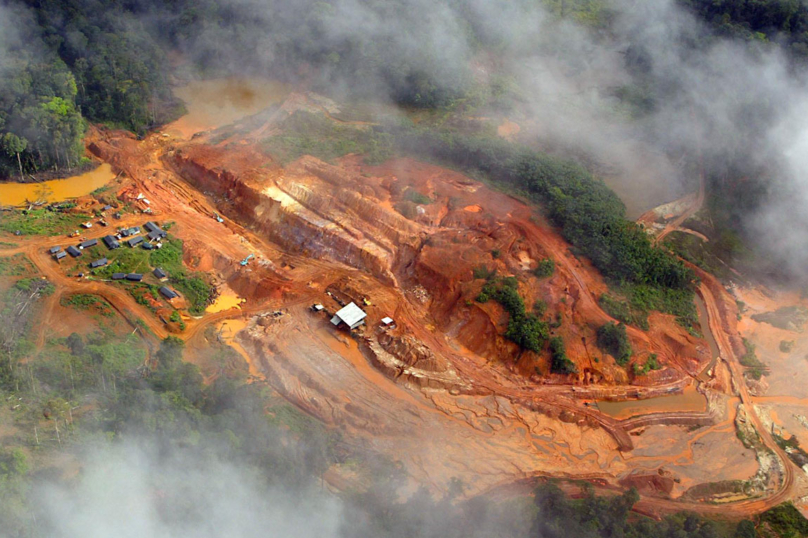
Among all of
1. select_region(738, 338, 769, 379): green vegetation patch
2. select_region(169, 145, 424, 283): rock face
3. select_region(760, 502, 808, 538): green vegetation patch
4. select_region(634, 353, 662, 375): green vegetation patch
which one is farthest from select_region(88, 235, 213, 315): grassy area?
select_region(738, 338, 769, 379): green vegetation patch

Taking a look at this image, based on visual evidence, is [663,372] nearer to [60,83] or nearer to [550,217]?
[550,217]

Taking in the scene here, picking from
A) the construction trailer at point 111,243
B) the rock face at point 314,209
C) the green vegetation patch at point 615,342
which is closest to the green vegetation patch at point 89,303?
the construction trailer at point 111,243

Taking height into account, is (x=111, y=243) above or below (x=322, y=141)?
below

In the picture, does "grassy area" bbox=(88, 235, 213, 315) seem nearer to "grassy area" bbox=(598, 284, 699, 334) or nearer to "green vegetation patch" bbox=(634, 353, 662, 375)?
"grassy area" bbox=(598, 284, 699, 334)

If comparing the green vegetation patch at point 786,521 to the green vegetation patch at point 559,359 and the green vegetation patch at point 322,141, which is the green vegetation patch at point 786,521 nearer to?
the green vegetation patch at point 559,359

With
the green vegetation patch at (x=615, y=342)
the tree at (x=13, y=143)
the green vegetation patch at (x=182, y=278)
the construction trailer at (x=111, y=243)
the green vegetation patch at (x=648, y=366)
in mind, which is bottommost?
the green vegetation patch at (x=182, y=278)

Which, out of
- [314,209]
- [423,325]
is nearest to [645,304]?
[423,325]

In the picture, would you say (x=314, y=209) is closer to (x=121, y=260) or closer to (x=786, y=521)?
(x=121, y=260)
